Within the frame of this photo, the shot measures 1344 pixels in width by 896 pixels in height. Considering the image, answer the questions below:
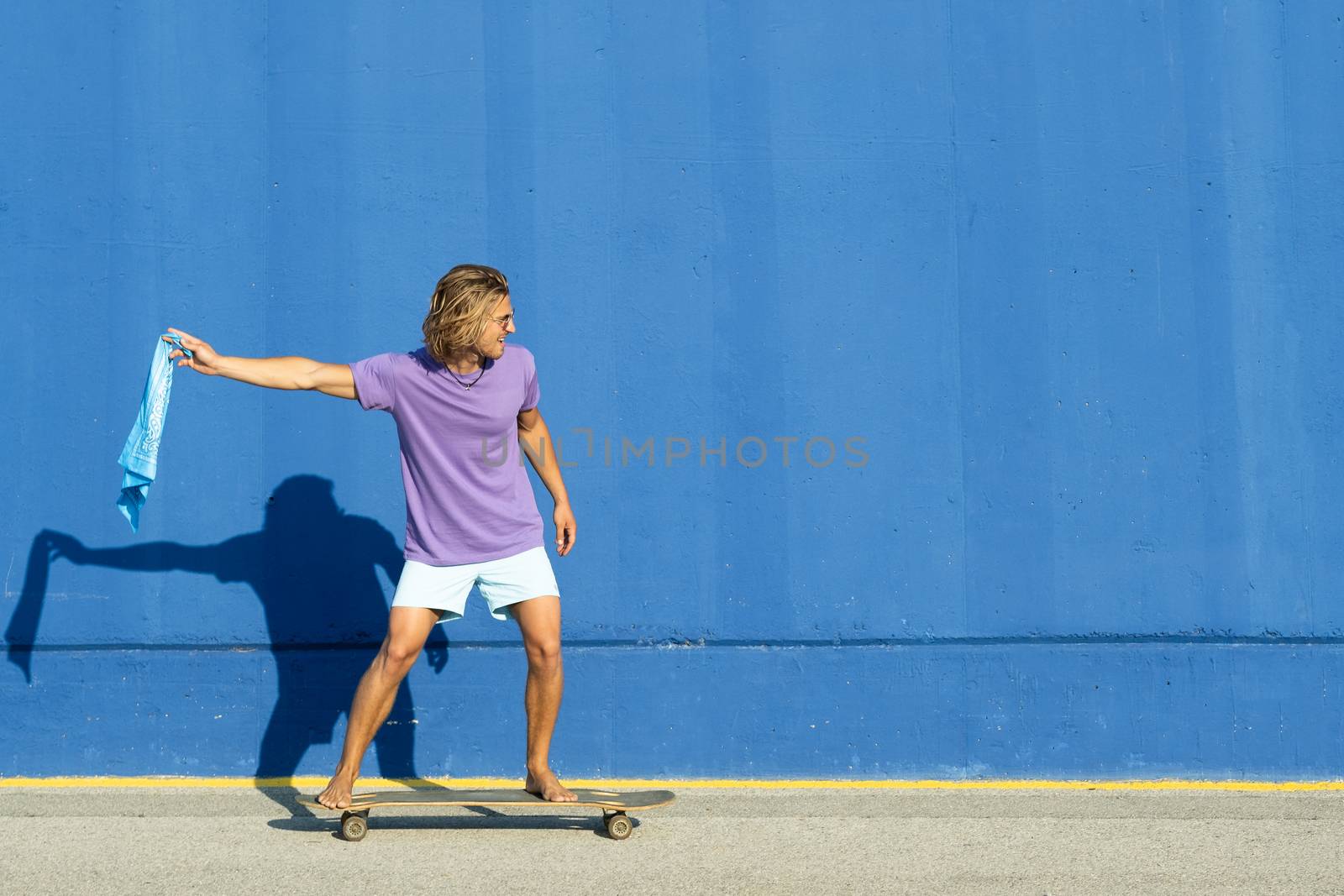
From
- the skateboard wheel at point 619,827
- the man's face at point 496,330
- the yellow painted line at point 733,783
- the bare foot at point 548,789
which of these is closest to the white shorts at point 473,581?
the bare foot at point 548,789

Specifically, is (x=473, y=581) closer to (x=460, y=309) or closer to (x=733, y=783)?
(x=460, y=309)

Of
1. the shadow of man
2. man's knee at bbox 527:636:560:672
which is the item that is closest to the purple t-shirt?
man's knee at bbox 527:636:560:672

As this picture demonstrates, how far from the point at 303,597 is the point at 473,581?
123 cm

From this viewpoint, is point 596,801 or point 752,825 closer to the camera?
point 596,801

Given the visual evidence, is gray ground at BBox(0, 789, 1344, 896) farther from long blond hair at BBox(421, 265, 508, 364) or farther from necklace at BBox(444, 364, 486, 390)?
long blond hair at BBox(421, 265, 508, 364)

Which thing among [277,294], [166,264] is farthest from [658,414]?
[166,264]

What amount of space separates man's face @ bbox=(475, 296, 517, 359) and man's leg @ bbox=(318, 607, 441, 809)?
0.92 meters

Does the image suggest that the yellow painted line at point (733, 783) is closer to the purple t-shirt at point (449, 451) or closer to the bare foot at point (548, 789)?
the bare foot at point (548, 789)

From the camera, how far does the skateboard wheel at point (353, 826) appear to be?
4.54m

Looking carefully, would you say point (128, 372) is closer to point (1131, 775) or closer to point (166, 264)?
point (166, 264)

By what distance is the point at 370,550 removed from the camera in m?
5.56

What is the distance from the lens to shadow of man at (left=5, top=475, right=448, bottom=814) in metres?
5.43

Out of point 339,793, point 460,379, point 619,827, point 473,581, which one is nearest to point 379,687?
point 339,793

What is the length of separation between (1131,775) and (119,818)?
12.9 ft
